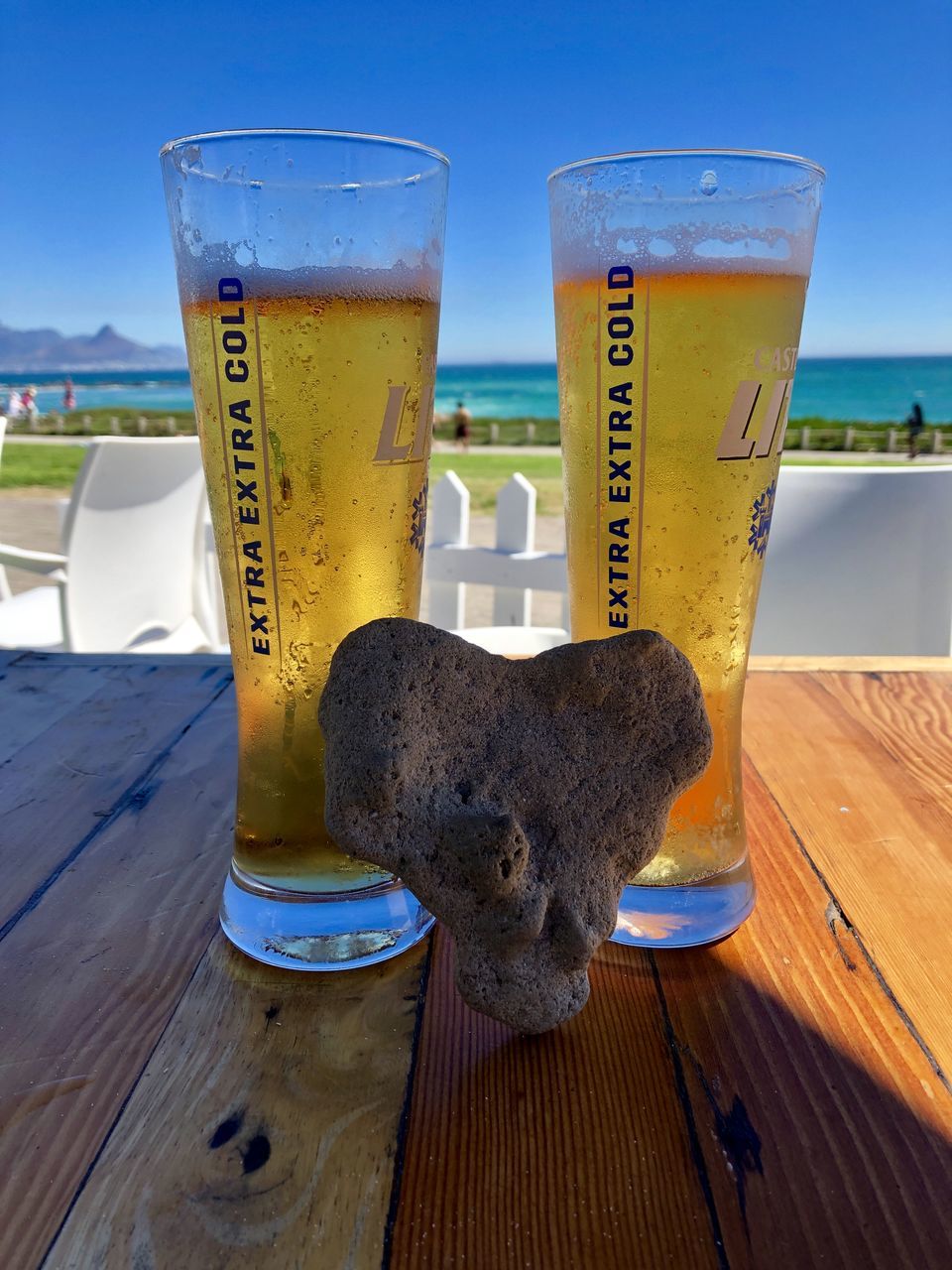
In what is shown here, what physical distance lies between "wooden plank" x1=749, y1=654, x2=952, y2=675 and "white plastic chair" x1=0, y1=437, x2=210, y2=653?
6.75ft

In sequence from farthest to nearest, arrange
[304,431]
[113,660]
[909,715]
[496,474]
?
[496,474] < [113,660] < [909,715] < [304,431]

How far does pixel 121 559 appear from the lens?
3145mm

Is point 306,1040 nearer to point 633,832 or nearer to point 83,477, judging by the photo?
point 633,832

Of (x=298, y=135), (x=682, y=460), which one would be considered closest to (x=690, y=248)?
(x=682, y=460)

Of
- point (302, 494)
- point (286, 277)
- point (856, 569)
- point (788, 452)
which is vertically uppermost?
point (286, 277)

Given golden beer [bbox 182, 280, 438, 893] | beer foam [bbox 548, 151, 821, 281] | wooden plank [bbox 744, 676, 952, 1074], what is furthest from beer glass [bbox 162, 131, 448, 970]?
wooden plank [bbox 744, 676, 952, 1074]

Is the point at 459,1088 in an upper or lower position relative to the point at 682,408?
lower

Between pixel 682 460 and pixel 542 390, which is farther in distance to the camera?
pixel 542 390

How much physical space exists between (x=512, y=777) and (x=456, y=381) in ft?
141

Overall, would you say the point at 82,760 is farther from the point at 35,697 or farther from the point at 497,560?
the point at 497,560

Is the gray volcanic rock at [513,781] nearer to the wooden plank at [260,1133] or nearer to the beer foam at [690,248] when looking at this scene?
the wooden plank at [260,1133]

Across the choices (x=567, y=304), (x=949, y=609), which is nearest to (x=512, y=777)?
(x=567, y=304)

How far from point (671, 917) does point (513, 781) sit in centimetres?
21

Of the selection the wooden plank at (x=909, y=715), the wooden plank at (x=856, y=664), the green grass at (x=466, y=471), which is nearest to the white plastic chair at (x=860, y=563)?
the wooden plank at (x=856, y=664)
